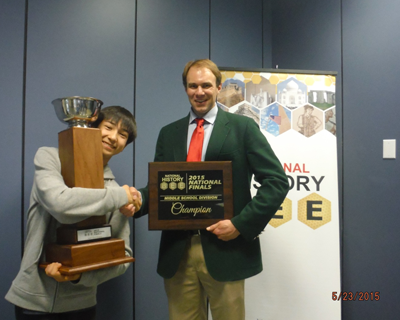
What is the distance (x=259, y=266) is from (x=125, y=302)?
1238mm

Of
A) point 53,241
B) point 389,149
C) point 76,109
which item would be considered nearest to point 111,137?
point 76,109

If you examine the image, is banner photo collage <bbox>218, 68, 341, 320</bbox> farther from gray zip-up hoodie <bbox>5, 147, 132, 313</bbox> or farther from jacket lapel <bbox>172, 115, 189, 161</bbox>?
gray zip-up hoodie <bbox>5, 147, 132, 313</bbox>

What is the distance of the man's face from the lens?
1.54 metres

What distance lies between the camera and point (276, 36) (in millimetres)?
2871

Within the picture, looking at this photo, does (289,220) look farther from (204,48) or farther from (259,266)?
(204,48)

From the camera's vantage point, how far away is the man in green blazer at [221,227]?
4.67 ft

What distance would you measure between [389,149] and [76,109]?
1918mm

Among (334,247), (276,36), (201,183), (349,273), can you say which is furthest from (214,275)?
(276,36)

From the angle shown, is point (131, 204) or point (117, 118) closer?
point (131, 204)

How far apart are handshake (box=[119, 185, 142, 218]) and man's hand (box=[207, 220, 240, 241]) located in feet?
1.07

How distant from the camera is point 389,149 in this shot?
2.17 m

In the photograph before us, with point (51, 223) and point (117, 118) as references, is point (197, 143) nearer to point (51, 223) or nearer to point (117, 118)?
point (117, 118)

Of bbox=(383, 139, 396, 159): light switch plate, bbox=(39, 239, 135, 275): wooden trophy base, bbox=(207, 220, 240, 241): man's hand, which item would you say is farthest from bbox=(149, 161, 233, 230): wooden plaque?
bbox=(383, 139, 396, 159): light switch plate
